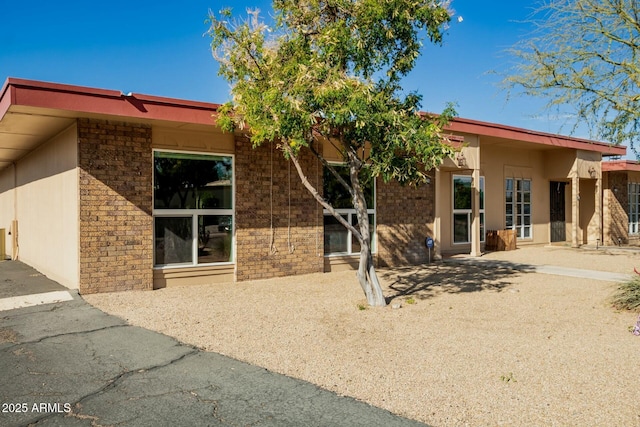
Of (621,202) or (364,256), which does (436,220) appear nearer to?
(364,256)

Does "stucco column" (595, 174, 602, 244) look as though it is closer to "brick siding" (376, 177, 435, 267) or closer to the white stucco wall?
"brick siding" (376, 177, 435, 267)

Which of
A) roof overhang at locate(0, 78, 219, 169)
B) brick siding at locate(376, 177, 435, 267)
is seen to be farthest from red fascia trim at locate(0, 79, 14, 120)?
brick siding at locate(376, 177, 435, 267)

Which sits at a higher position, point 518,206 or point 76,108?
point 76,108

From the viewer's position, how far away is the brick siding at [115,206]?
853cm

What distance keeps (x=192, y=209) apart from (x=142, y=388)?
5843 millimetres

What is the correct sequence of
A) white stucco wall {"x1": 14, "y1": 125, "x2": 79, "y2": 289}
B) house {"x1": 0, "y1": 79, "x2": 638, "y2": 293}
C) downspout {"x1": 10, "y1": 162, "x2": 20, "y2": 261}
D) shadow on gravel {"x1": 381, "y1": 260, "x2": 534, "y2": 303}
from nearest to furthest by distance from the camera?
house {"x1": 0, "y1": 79, "x2": 638, "y2": 293} → white stucco wall {"x1": 14, "y1": 125, "x2": 79, "y2": 289} → shadow on gravel {"x1": 381, "y1": 260, "x2": 534, "y2": 303} → downspout {"x1": 10, "y1": 162, "x2": 20, "y2": 261}

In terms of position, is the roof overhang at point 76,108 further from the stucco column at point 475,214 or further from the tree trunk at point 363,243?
the stucco column at point 475,214

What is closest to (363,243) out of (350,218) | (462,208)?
(350,218)

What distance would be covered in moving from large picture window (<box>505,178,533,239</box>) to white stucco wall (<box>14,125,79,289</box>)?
547 inches

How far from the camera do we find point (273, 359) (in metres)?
5.22

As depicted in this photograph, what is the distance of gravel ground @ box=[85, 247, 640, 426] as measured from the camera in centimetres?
407

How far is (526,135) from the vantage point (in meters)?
15.4

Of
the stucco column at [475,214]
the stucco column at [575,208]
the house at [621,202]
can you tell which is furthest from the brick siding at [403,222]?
the house at [621,202]

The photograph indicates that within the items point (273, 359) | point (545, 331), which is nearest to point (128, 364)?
point (273, 359)
